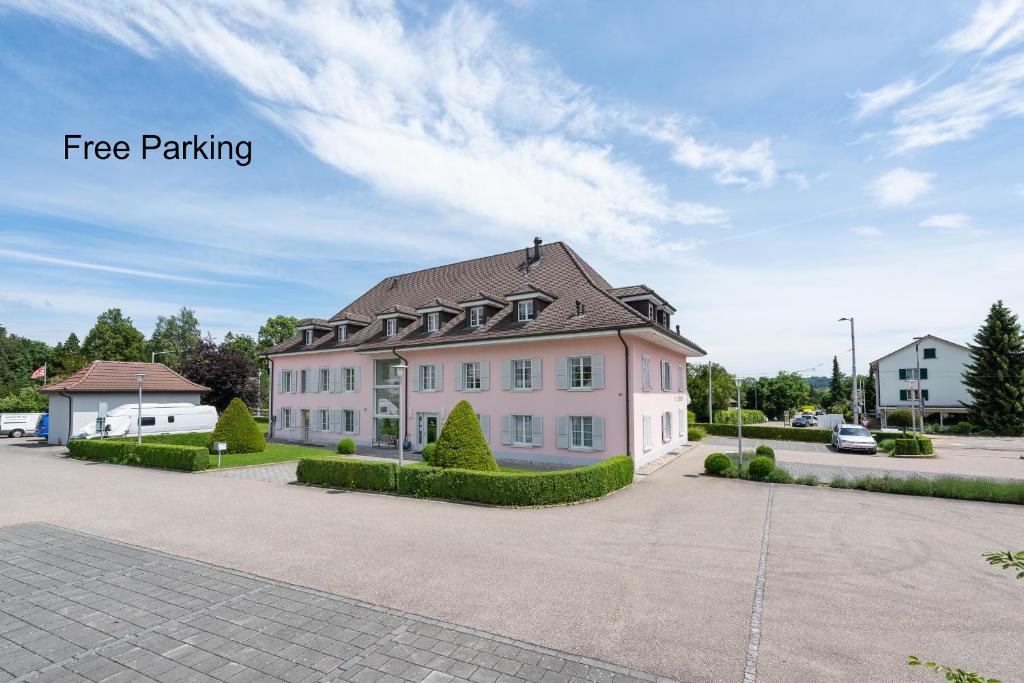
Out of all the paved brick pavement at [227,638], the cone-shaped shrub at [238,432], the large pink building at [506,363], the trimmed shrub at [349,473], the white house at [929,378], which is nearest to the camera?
the paved brick pavement at [227,638]

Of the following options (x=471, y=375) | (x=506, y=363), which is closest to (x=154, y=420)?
(x=471, y=375)

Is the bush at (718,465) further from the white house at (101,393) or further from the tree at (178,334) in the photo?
the tree at (178,334)

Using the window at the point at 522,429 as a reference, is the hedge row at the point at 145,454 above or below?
below

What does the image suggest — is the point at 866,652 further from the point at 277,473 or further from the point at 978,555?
the point at 277,473

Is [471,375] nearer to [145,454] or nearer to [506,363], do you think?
[506,363]

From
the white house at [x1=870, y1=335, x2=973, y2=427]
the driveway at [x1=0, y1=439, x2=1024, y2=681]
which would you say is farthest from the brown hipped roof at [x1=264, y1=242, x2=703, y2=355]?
the white house at [x1=870, y1=335, x2=973, y2=427]

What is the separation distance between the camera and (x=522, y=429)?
2312 centimetres

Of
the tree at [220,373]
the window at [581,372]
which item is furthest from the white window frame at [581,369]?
the tree at [220,373]

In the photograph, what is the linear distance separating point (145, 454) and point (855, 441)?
36813 mm

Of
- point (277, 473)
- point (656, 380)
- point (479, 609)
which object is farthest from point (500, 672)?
point (656, 380)

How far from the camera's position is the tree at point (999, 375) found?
41.0 meters

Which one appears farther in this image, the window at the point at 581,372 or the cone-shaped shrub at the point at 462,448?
the window at the point at 581,372

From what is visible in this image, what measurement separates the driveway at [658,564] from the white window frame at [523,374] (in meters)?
7.69

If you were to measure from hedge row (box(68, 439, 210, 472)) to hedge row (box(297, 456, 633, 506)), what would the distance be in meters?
Result: 6.93
